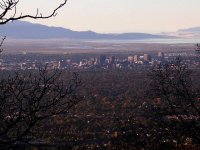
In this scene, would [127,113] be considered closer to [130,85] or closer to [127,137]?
[127,137]

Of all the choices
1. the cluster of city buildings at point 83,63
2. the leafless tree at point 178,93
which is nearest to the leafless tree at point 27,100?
the leafless tree at point 178,93

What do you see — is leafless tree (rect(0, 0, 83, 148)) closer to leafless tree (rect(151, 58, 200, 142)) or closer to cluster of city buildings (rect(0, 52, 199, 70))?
leafless tree (rect(151, 58, 200, 142))

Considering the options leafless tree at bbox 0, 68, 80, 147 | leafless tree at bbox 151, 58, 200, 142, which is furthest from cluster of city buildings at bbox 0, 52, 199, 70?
leafless tree at bbox 0, 68, 80, 147

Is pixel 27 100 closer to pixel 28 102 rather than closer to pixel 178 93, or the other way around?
pixel 28 102

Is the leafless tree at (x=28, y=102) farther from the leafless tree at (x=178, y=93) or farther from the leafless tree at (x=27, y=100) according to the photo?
the leafless tree at (x=178, y=93)

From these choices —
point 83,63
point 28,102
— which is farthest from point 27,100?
point 83,63

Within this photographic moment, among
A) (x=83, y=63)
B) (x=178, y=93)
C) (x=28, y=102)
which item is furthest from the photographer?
(x=83, y=63)

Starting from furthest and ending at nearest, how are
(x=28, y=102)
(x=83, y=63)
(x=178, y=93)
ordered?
(x=83, y=63)
(x=178, y=93)
(x=28, y=102)

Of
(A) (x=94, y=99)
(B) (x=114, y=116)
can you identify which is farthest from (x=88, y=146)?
(A) (x=94, y=99)

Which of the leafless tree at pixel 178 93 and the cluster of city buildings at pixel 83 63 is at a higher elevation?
the leafless tree at pixel 178 93

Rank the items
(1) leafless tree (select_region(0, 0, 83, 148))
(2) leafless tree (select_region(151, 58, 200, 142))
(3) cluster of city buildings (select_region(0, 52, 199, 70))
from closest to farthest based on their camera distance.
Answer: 1. (1) leafless tree (select_region(0, 0, 83, 148))
2. (2) leafless tree (select_region(151, 58, 200, 142))
3. (3) cluster of city buildings (select_region(0, 52, 199, 70))

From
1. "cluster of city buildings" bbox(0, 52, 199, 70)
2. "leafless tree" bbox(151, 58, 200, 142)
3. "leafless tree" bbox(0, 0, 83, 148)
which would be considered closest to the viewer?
"leafless tree" bbox(0, 0, 83, 148)
